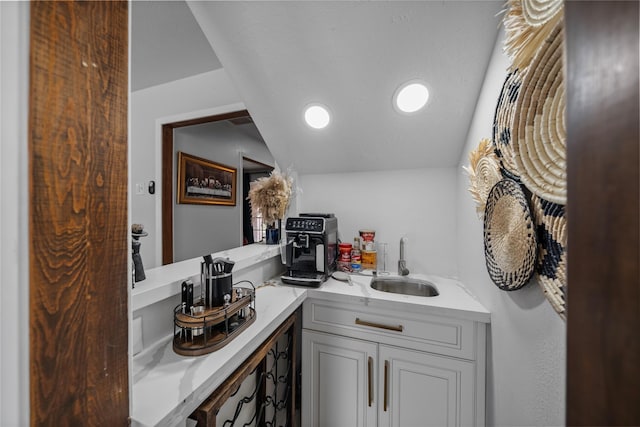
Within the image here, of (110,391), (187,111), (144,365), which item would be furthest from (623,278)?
(187,111)

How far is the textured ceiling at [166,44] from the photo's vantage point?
1.31 metres

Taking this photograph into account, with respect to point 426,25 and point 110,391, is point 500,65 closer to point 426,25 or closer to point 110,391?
point 426,25

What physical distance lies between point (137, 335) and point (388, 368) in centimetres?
109

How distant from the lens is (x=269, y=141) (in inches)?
65.8

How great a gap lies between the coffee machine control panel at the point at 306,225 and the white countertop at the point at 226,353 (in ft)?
1.09

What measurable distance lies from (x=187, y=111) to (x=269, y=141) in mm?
878

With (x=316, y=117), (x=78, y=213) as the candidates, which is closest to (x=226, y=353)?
(x=78, y=213)

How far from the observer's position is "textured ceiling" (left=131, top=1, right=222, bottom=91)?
4.31 feet

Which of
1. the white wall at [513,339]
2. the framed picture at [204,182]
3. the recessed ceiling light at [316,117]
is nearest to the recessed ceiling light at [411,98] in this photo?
the white wall at [513,339]

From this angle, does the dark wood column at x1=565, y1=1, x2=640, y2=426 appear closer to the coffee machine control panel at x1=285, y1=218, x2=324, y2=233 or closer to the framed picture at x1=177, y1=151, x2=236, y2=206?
the coffee machine control panel at x1=285, y1=218, x2=324, y2=233

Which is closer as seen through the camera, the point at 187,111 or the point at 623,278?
the point at 623,278

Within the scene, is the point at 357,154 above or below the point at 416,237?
above

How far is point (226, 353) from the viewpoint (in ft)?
2.49

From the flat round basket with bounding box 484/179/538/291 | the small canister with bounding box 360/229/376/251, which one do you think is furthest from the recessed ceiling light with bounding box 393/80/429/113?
the small canister with bounding box 360/229/376/251
